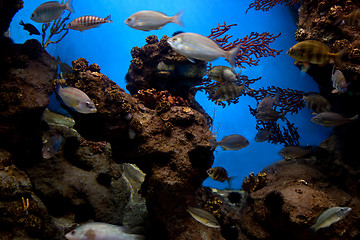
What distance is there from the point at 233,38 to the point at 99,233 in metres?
20.0

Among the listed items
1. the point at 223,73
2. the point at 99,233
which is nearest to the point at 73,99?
the point at 99,233

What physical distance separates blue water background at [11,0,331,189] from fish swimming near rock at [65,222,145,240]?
753 centimetres

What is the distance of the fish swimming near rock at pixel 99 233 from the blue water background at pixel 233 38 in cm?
753

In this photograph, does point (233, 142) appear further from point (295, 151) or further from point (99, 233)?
point (99, 233)

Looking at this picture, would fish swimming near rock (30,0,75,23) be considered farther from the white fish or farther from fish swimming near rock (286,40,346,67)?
fish swimming near rock (286,40,346,67)

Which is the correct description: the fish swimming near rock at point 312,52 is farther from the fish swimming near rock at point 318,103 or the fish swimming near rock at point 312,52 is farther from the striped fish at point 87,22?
the striped fish at point 87,22

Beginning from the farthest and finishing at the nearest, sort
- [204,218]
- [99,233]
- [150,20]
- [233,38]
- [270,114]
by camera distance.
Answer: [233,38] → [270,114] → [204,218] → [150,20] → [99,233]

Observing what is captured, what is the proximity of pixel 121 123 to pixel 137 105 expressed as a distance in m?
0.64

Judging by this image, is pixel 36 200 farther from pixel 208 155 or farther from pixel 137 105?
pixel 208 155

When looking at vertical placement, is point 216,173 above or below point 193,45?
→ below

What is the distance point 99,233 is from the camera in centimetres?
215

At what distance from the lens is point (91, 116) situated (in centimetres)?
361

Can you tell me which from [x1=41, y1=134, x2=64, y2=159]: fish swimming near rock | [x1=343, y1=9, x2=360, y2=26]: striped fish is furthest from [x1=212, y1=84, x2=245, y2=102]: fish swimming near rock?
[x1=41, y1=134, x2=64, y2=159]: fish swimming near rock

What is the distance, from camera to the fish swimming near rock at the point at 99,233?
2.12m
